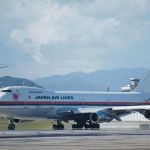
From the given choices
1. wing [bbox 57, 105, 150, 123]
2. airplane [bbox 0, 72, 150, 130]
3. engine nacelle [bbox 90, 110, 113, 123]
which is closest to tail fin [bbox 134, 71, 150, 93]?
airplane [bbox 0, 72, 150, 130]

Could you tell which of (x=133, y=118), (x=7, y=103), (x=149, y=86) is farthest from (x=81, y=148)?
(x=133, y=118)

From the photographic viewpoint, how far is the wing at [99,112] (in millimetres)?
77062

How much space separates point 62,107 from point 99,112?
5.64 meters

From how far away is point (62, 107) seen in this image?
266 feet

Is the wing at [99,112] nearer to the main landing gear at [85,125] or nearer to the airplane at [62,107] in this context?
the airplane at [62,107]

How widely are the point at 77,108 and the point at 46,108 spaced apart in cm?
456

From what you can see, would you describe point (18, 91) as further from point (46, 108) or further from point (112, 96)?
point (112, 96)

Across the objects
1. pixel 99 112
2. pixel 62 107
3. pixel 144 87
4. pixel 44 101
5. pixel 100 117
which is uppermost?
pixel 144 87

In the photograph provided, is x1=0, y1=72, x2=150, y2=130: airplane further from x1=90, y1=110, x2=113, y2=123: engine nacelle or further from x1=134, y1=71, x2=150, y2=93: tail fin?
x1=134, y1=71, x2=150, y2=93: tail fin

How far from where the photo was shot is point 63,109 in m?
80.8

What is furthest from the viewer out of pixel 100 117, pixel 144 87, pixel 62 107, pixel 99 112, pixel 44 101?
pixel 144 87

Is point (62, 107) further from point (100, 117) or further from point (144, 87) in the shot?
point (144, 87)

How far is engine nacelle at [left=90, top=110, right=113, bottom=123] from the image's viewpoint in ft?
253

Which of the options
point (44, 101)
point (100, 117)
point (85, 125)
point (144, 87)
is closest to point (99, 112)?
point (100, 117)
